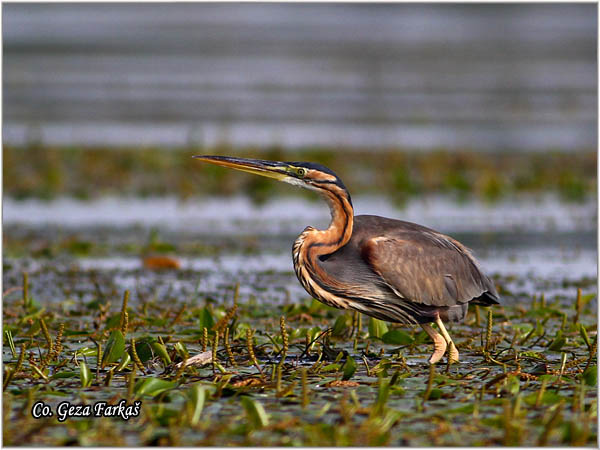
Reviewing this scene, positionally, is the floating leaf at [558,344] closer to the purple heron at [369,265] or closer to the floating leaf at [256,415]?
the purple heron at [369,265]

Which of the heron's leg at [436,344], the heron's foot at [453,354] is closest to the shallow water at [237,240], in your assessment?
the heron's leg at [436,344]

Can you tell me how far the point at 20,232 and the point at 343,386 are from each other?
6421mm

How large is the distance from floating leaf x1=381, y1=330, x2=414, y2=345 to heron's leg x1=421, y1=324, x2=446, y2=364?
116 mm

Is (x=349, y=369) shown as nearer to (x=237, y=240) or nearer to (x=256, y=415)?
(x=256, y=415)

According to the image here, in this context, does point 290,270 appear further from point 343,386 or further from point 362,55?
point 362,55

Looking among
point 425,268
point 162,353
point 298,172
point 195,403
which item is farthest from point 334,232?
point 195,403

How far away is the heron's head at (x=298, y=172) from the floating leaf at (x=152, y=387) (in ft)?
5.31

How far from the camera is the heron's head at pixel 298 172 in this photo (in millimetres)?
5781

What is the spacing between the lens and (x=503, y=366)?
5090 millimetres

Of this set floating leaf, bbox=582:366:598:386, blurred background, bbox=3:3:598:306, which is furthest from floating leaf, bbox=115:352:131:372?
blurred background, bbox=3:3:598:306

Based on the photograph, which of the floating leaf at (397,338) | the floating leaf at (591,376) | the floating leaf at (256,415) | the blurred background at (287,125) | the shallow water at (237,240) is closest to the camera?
the floating leaf at (256,415)

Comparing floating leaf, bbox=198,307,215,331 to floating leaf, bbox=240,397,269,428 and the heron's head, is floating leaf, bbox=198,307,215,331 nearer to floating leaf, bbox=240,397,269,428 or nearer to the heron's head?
the heron's head

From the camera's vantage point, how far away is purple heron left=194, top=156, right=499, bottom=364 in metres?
A: 5.74

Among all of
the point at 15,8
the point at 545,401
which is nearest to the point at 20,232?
the point at 545,401
